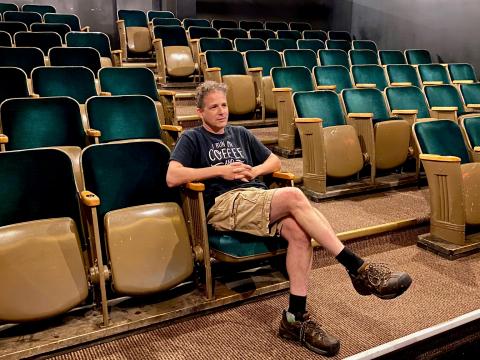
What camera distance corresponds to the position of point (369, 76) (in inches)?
72.2

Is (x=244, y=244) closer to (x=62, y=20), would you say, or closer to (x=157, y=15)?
(x=62, y=20)

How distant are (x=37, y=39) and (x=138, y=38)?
74cm

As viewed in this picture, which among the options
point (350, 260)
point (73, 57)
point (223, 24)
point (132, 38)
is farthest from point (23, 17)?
point (350, 260)

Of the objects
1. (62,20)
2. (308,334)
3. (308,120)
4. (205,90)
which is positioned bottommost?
(308,334)

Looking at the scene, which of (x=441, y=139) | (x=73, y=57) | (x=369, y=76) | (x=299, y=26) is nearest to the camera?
(x=441, y=139)

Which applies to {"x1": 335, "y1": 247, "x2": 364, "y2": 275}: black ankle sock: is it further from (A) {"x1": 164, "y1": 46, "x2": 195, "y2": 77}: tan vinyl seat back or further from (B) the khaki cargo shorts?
(A) {"x1": 164, "y1": 46, "x2": 195, "y2": 77}: tan vinyl seat back

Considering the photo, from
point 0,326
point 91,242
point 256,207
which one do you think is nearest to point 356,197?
point 256,207

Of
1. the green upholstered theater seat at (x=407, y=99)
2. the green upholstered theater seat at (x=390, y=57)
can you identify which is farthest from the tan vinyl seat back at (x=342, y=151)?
the green upholstered theater seat at (x=390, y=57)

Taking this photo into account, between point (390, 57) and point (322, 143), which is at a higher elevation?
point (390, 57)

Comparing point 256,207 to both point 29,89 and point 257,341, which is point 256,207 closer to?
point 257,341

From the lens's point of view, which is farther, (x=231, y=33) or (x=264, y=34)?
(x=264, y=34)

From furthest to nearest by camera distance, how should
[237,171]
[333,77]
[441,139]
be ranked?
[333,77]
[441,139]
[237,171]

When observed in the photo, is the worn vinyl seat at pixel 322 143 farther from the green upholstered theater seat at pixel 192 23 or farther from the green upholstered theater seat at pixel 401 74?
the green upholstered theater seat at pixel 192 23

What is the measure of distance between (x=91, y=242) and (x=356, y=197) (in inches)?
30.9
